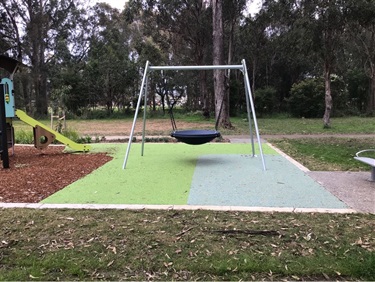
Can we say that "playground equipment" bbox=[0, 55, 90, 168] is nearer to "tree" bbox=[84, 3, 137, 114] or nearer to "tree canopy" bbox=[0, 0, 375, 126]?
"tree canopy" bbox=[0, 0, 375, 126]

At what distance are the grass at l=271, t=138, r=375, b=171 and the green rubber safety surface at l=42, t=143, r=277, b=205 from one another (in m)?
0.81

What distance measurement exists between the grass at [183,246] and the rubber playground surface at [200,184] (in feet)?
1.63

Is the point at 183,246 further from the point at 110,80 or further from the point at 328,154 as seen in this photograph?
the point at 110,80

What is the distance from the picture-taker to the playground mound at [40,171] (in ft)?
15.2

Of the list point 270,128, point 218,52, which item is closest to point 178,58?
point 218,52

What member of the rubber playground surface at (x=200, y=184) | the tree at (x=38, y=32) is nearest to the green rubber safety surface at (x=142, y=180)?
the rubber playground surface at (x=200, y=184)

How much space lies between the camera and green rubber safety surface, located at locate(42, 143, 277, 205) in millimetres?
4324

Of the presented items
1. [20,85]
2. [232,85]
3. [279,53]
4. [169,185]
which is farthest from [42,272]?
[20,85]

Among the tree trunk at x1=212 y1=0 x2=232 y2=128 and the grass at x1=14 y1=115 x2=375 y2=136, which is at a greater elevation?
the tree trunk at x1=212 y1=0 x2=232 y2=128

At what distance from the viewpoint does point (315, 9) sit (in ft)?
43.9

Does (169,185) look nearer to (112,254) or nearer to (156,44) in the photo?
(112,254)

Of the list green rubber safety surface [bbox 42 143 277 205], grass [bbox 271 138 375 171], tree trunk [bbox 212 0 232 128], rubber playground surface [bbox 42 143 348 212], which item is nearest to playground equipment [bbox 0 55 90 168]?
green rubber safety surface [bbox 42 143 277 205]

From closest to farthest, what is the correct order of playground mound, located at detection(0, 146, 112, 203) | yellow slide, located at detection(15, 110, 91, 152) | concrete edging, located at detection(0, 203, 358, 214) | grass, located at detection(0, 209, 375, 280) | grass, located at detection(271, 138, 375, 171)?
grass, located at detection(0, 209, 375, 280)
concrete edging, located at detection(0, 203, 358, 214)
playground mound, located at detection(0, 146, 112, 203)
grass, located at detection(271, 138, 375, 171)
yellow slide, located at detection(15, 110, 91, 152)

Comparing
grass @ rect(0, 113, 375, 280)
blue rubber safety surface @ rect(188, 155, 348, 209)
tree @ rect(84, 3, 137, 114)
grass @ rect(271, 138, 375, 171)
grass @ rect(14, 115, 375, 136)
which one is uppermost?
tree @ rect(84, 3, 137, 114)
